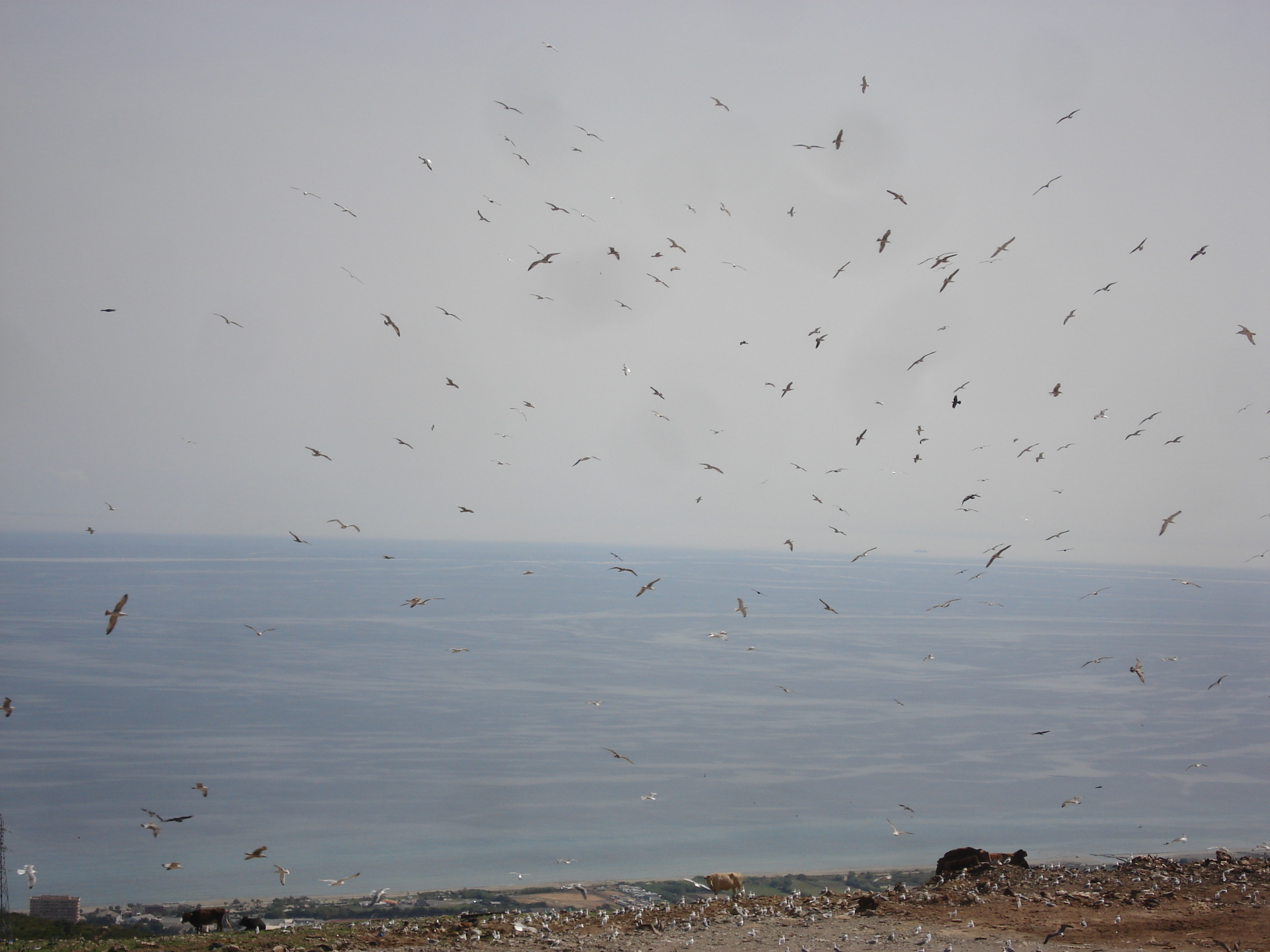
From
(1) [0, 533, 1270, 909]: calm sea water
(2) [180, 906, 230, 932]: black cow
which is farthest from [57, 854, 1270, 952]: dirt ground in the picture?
(1) [0, 533, 1270, 909]: calm sea water

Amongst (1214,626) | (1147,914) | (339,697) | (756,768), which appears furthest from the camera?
(1214,626)

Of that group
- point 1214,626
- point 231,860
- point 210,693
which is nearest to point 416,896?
point 231,860

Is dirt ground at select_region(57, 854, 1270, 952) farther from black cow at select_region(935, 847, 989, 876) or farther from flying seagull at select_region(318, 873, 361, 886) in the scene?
flying seagull at select_region(318, 873, 361, 886)

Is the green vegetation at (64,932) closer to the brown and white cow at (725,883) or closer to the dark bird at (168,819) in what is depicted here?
the dark bird at (168,819)

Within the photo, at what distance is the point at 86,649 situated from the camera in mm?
84562

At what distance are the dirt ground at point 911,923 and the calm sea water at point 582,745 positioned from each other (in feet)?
61.1

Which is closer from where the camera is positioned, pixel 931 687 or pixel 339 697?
pixel 339 697

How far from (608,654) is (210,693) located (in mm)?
39191

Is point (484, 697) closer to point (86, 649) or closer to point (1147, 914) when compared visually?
Result: point (86, 649)

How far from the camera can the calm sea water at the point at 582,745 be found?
106 feet

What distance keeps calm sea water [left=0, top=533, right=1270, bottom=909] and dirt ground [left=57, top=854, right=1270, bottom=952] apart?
1861cm

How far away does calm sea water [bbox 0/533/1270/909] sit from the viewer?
32.4 metres

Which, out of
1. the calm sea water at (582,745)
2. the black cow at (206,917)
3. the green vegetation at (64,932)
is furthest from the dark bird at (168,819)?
the calm sea water at (582,745)

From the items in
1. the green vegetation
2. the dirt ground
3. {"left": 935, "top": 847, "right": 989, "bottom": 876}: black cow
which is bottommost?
the green vegetation
